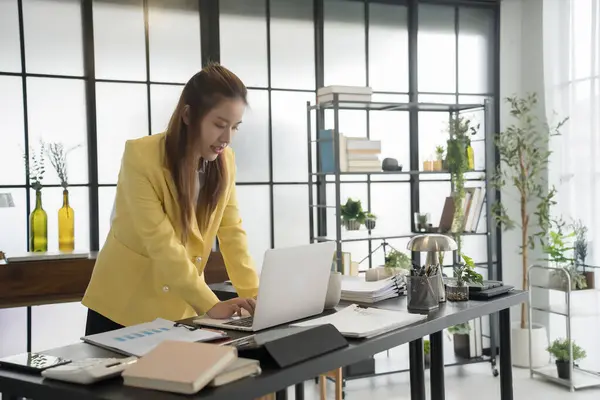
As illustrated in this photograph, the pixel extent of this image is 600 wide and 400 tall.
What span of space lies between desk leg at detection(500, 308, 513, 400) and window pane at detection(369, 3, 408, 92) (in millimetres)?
2840

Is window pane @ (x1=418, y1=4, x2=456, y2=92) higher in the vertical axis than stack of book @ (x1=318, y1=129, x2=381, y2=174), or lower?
higher

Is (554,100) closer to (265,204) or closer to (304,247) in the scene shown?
(265,204)

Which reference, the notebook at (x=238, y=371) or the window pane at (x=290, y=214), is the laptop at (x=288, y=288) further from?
the window pane at (x=290, y=214)

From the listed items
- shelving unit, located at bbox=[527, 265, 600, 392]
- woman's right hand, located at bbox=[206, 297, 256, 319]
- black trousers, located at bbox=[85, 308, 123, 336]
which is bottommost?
shelving unit, located at bbox=[527, 265, 600, 392]

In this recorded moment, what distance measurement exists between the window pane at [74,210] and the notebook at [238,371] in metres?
3.00

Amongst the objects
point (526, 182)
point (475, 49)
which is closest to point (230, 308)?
point (526, 182)

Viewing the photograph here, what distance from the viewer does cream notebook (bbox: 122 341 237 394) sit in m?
1.28

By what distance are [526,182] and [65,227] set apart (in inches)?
122

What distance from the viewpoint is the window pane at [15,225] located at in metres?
4.03

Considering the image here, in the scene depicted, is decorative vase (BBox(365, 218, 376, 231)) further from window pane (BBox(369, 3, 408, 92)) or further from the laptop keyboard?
the laptop keyboard

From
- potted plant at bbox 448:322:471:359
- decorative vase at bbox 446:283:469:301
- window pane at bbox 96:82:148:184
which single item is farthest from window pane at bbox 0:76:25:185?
potted plant at bbox 448:322:471:359

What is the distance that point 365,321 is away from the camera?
1.86 metres

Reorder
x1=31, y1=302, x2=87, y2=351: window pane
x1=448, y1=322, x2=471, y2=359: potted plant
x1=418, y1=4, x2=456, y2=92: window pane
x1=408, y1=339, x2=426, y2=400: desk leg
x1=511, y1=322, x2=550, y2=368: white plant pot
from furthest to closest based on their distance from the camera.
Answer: x1=418, y1=4, x2=456, y2=92: window pane
x1=448, y1=322, x2=471, y2=359: potted plant
x1=511, y1=322, x2=550, y2=368: white plant pot
x1=31, y1=302, x2=87, y2=351: window pane
x1=408, y1=339, x2=426, y2=400: desk leg

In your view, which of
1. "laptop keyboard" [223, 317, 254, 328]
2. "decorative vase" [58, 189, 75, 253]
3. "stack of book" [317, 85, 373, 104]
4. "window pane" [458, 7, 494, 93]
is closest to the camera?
"laptop keyboard" [223, 317, 254, 328]
